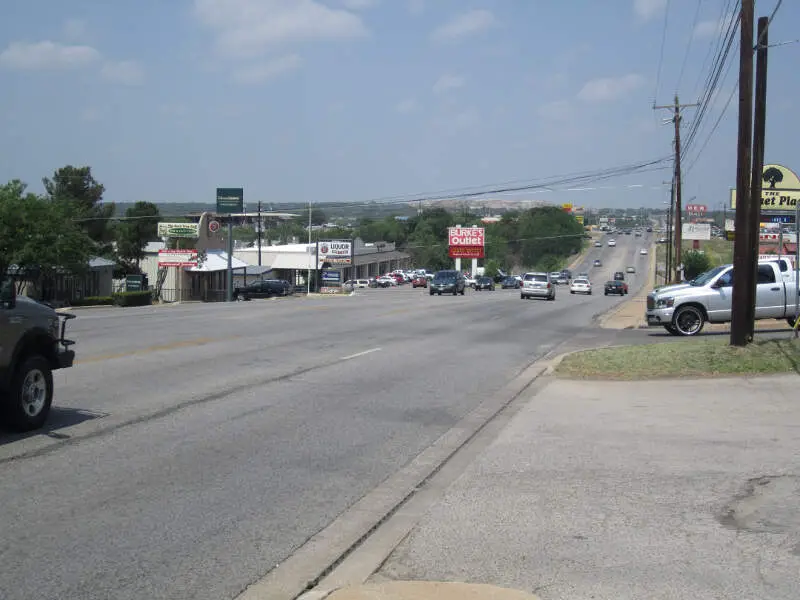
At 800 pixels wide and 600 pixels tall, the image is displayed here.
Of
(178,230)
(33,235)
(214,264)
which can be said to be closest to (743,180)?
(33,235)

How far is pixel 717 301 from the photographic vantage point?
2353cm

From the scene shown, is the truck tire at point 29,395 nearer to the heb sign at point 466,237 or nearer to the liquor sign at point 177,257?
the liquor sign at point 177,257

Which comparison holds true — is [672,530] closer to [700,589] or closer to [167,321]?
[700,589]

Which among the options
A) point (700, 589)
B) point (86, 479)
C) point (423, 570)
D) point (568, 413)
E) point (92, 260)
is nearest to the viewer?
point (700, 589)

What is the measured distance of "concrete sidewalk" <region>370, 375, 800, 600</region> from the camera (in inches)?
227

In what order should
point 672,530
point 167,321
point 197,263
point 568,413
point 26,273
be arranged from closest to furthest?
point 672,530, point 568,413, point 167,321, point 26,273, point 197,263

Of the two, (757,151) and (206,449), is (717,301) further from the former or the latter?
(206,449)

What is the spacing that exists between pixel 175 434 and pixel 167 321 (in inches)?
676

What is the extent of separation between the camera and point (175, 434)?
10320 millimetres

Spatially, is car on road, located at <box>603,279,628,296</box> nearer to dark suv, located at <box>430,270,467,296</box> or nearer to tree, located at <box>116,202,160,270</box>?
dark suv, located at <box>430,270,467,296</box>

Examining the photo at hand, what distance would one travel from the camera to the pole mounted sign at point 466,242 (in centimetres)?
10425

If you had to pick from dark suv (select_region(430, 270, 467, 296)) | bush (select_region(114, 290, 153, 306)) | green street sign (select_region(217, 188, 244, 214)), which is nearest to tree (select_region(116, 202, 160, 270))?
green street sign (select_region(217, 188, 244, 214))

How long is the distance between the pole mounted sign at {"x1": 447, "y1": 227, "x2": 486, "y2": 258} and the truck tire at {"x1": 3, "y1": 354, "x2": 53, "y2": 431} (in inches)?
3721

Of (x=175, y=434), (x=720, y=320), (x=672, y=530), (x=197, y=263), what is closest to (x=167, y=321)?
(x=720, y=320)
